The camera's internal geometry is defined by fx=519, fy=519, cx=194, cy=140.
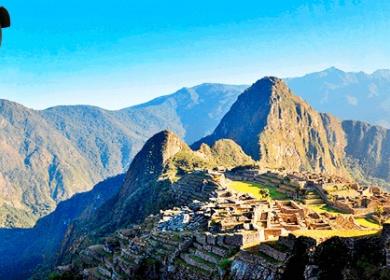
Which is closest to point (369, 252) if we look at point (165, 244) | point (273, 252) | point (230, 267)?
point (273, 252)

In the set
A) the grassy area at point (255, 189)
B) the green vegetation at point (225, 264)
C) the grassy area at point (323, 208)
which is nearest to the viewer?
the green vegetation at point (225, 264)

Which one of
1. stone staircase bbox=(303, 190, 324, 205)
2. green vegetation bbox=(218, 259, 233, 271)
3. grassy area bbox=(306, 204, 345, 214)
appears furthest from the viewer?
stone staircase bbox=(303, 190, 324, 205)

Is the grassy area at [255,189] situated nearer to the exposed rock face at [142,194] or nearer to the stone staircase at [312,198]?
the stone staircase at [312,198]

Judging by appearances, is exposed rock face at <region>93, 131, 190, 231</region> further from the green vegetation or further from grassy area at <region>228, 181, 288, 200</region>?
the green vegetation

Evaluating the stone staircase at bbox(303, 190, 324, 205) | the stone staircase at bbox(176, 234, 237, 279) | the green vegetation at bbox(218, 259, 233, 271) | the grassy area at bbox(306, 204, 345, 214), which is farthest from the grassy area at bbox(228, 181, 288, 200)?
the green vegetation at bbox(218, 259, 233, 271)

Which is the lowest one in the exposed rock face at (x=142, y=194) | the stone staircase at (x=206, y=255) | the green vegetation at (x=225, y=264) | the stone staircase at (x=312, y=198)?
the exposed rock face at (x=142, y=194)

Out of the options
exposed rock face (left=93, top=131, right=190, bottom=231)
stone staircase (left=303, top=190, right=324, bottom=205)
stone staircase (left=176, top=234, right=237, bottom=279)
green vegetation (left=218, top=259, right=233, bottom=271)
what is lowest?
exposed rock face (left=93, top=131, right=190, bottom=231)

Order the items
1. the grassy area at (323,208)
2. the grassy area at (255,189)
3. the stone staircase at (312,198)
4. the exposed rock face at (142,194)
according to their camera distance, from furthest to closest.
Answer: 1. the exposed rock face at (142,194)
2. the grassy area at (255,189)
3. the stone staircase at (312,198)
4. the grassy area at (323,208)

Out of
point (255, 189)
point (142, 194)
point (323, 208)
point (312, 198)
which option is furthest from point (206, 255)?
point (142, 194)

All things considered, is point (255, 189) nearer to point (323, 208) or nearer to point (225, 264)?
point (323, 208)

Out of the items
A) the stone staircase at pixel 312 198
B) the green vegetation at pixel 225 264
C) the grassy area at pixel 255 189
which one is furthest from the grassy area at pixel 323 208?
the green vegetation at pixel 225 264

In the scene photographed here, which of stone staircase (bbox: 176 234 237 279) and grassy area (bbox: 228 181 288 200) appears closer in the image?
stone staircase (bbox: 176 234 237 279)
